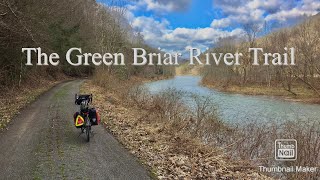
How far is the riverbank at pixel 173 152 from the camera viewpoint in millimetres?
8391

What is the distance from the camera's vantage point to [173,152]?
32.7 ft

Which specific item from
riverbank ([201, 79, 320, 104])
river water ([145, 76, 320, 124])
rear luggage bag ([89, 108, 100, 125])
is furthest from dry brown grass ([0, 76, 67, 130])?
riverbank ([201, 79, 320, 104])

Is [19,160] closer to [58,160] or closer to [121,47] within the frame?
[58,160]

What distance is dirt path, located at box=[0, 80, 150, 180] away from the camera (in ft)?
26.2

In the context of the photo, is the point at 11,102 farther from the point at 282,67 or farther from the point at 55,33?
the point at 282,67

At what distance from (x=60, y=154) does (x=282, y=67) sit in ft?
162

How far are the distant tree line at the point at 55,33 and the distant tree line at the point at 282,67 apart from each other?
21236mm

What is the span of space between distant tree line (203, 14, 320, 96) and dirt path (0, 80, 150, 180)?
124 ft

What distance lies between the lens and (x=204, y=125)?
48.5 ft

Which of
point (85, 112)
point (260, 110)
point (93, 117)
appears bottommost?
point (260, 110)

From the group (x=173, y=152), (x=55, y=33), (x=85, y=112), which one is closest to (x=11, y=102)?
(x=85, y=112)

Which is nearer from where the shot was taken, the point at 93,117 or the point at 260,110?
the point at 93,117

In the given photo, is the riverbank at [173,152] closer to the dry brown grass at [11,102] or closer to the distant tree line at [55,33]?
the dry brown grass at [11,102]

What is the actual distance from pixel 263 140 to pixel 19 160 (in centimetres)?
806
